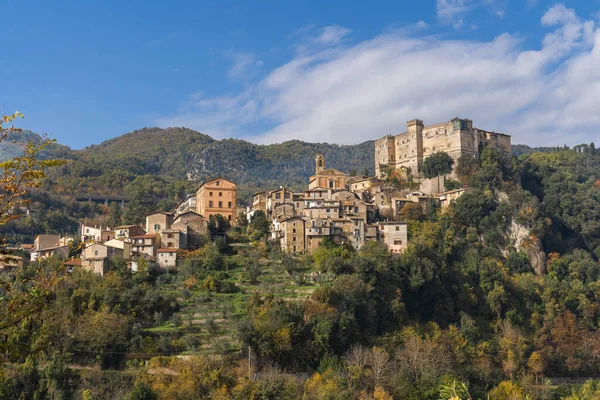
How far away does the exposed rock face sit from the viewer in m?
56.9

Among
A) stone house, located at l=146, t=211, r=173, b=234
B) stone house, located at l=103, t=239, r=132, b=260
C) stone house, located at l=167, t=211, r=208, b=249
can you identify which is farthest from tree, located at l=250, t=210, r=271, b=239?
stone house, located at l=103, t=239, r=132, b=260

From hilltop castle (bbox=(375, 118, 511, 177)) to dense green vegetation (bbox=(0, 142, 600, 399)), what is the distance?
8.66 meters

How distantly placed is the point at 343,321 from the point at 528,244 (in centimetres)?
2366

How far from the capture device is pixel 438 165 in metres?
64.2

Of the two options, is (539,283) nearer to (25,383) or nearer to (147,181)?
(25,383)

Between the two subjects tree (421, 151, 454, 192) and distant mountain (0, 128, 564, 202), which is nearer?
tree (421, 151, 454, 192)

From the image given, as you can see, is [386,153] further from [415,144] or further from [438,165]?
[438,165]

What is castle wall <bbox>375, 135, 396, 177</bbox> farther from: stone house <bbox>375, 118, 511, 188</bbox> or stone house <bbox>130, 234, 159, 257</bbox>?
stone house <bbox>130, 234, 159, 257</bbox>

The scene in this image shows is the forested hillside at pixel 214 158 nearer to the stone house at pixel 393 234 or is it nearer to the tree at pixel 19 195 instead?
the stone house at pixel 393 234

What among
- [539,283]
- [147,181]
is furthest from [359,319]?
[147,181]

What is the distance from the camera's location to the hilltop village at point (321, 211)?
4865 cm

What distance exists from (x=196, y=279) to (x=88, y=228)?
17.8m

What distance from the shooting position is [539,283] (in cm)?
5281

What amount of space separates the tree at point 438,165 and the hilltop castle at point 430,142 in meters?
0.96
